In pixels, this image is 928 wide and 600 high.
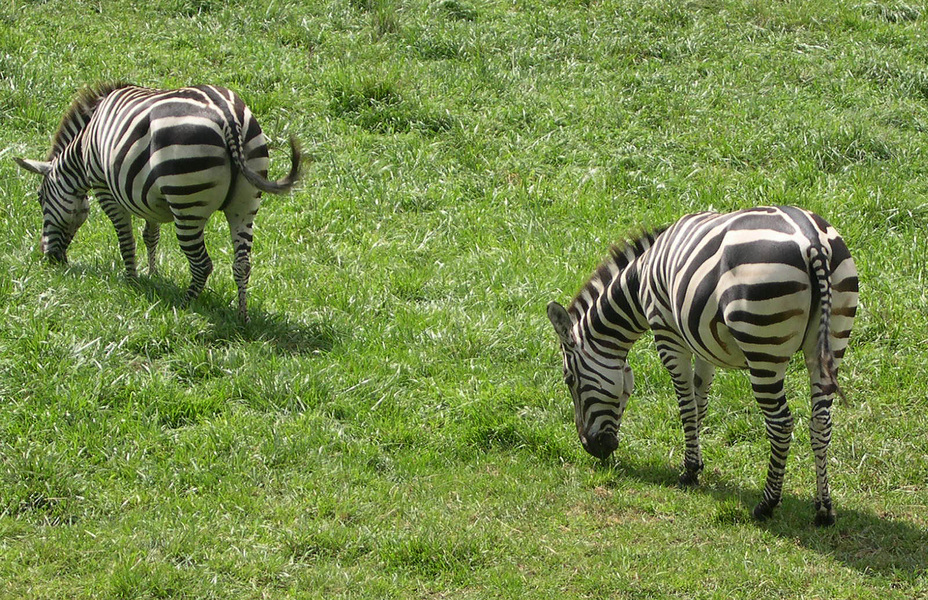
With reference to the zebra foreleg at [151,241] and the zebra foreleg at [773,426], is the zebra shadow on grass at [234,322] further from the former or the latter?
the zebra foreleg at [773,426]

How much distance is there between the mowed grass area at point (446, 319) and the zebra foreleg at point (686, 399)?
29 centimetres

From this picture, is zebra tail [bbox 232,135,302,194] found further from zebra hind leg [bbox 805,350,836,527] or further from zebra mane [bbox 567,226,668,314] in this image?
zebra hind leg [bbox 805,350,836,527]

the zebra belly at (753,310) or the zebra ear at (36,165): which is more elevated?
the zebra belly at (753,310)

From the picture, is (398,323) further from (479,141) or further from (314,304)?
(479,141)

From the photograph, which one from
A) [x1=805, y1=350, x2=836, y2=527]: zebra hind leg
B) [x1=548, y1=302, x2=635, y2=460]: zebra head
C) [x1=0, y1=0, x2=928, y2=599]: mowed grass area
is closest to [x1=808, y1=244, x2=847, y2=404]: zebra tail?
[x1=805, y1=350, x2=836, y2=527]: zebra hind leg

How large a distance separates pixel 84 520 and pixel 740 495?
14.2 ft

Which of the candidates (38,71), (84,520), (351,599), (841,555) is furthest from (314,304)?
(38,71)

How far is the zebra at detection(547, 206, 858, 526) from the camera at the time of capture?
5828mm

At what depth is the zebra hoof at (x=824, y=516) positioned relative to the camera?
254 inches

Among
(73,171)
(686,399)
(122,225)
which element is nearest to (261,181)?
(122,225)

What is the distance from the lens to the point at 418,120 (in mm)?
13172

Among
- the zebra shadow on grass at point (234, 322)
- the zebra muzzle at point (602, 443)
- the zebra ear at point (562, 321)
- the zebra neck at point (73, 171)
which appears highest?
the zebra ear at point (562, 321)

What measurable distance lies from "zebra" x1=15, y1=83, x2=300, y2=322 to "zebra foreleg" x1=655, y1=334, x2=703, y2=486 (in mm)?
3738

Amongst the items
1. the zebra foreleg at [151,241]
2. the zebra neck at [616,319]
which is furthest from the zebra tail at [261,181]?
the zebra neck at [616,319]
